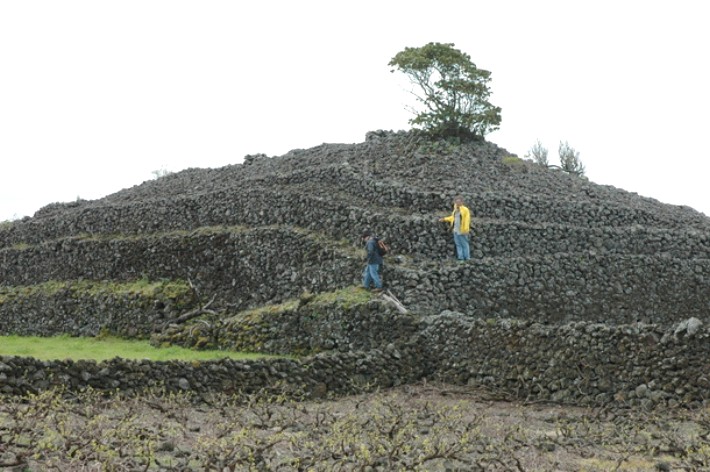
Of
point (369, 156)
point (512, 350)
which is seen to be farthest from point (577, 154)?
point (512, 350)

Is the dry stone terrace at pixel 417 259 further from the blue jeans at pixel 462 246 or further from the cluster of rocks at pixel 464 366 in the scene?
the blue jeans at pixel 462 246

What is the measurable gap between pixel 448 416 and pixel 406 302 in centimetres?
832

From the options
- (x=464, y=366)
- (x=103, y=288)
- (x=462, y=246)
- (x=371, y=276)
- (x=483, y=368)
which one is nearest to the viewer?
(x=483, y=368)

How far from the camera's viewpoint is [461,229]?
28.1 m

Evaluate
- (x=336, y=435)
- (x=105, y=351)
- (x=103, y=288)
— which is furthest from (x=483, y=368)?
(x=103, y=288)

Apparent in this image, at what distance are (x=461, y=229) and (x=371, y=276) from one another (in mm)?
→ 3423

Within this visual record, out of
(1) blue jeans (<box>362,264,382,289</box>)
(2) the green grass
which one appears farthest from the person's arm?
(2) the green grass

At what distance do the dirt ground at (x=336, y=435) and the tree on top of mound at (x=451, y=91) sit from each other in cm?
1888

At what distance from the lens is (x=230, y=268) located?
105 ft

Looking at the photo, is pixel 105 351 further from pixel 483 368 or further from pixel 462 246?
pixel 462 246

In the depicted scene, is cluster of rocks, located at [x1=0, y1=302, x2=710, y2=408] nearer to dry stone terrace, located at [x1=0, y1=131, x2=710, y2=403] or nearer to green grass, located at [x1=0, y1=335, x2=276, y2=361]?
dry stone terrace, located at [x1=0, y1=131, x2=710, y2=403]

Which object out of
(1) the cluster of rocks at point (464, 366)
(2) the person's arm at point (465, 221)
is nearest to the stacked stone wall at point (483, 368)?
(1) the cluster of rocks at point (464, 366)

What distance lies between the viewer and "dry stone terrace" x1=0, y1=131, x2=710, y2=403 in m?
22.9

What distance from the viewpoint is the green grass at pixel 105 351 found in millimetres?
23375
